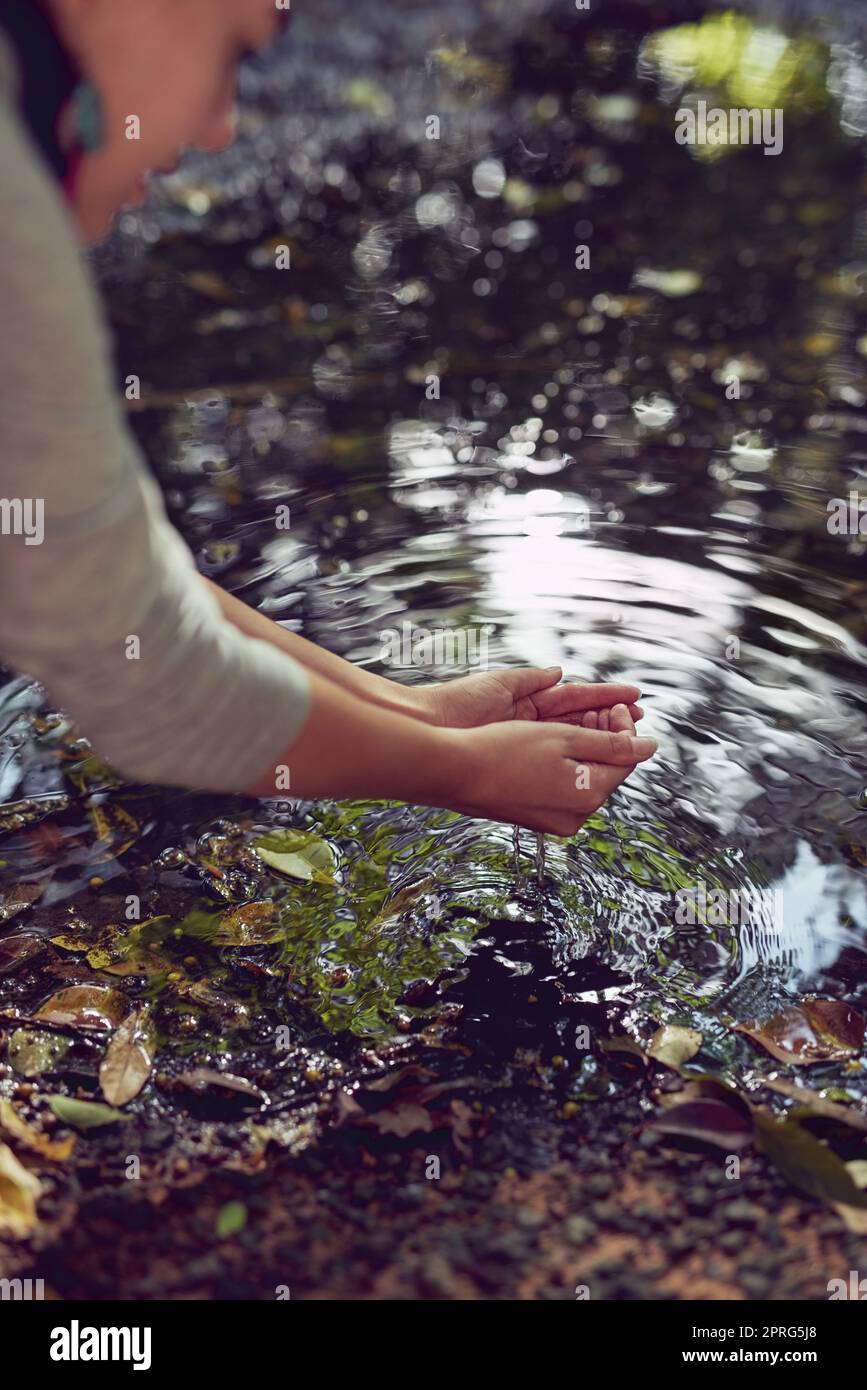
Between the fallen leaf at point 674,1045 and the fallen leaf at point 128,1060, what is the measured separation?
0.71 m

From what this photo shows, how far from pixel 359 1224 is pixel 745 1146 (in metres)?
0.51

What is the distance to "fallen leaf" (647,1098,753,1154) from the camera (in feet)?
5.54

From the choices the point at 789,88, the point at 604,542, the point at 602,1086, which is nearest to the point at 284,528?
the point at 604,542

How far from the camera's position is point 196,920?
6.77 ft

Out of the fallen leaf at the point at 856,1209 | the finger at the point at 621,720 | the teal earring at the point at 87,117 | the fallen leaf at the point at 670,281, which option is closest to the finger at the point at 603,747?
the finger at the point at 621,720

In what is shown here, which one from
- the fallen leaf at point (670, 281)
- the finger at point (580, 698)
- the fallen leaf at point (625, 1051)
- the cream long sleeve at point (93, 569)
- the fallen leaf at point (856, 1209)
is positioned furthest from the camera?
the fallen leaf at point (670, 281)

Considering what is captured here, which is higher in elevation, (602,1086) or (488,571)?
(488,571)

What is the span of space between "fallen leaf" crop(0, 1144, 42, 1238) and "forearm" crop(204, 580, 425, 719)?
0.81 meters

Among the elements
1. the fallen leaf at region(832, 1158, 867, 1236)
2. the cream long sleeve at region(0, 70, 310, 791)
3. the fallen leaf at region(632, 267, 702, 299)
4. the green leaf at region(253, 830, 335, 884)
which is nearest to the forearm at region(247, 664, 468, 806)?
the cream long sleeve at region(0, 70, 310, 791)

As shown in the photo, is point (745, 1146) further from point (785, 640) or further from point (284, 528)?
point (284, 528)

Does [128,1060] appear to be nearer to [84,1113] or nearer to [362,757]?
[84,1113]

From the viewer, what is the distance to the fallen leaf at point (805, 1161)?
161 centimetres

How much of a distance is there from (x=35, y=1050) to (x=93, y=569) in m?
0.84

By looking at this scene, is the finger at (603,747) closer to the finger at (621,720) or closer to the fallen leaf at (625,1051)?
the finger at (621,720)
